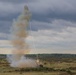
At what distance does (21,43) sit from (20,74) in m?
18.7

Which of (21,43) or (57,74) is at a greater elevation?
(21,43)

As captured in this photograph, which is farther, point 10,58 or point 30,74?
point 10,58

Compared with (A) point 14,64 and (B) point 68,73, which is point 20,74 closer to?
(B) point 68,73

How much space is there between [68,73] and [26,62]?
84.4 feet

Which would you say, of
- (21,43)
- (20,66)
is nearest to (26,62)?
(20,66)

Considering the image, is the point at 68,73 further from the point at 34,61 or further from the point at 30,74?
the point at 34,61

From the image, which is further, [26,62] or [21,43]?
[26,62]

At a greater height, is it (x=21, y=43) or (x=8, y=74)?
(x=21, y=43)

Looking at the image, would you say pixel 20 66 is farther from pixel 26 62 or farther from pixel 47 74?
pixel 47 74

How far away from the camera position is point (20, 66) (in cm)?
11012

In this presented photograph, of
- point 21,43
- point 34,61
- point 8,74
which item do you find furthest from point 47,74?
point 34,61

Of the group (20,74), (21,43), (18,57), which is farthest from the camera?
(18,57)

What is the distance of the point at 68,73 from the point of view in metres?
90.1

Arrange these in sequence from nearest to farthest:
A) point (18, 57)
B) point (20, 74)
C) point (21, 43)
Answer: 1. point (20, 74)
2. point (21, 43)
3. point (18, 57)
